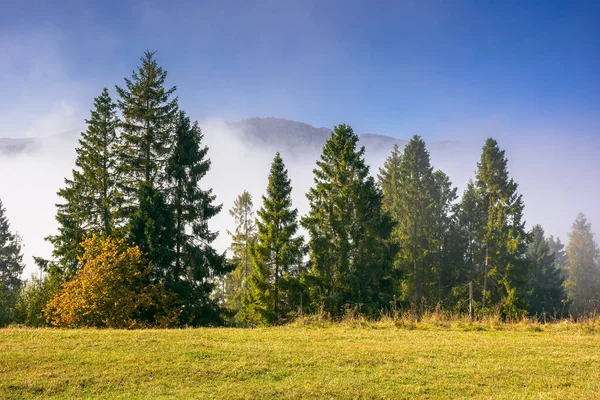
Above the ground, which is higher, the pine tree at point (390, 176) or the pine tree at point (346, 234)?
the pine tree at point (390, 176)

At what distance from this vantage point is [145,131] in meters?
28.0

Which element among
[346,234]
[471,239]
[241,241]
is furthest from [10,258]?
[471,239]

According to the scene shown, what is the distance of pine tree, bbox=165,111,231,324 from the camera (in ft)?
86.3

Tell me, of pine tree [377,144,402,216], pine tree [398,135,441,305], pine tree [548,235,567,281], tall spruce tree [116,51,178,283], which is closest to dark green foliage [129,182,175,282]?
tall spruce tree [116,51,178,283]

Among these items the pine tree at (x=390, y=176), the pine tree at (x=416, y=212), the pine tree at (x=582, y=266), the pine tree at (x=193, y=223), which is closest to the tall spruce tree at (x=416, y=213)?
the pine tree at (x=416, y=212)

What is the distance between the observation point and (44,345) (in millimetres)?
9984

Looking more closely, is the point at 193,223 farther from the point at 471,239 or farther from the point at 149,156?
the point at 471,239

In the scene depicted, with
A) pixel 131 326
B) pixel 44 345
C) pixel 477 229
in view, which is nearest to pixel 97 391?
pixel 44 345

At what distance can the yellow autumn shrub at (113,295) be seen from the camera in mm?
19500

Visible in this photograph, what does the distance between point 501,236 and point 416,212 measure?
824 cm

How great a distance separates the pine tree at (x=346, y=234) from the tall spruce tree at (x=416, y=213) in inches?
437

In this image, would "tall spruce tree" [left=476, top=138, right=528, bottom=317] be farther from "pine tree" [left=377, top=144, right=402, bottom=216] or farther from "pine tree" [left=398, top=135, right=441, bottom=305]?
"pine tree" [left=377, top=144, right=402, bottom=216]

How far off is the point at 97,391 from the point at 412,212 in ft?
132

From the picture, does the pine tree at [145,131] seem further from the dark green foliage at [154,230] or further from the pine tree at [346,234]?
the pine tree at [346,234]
